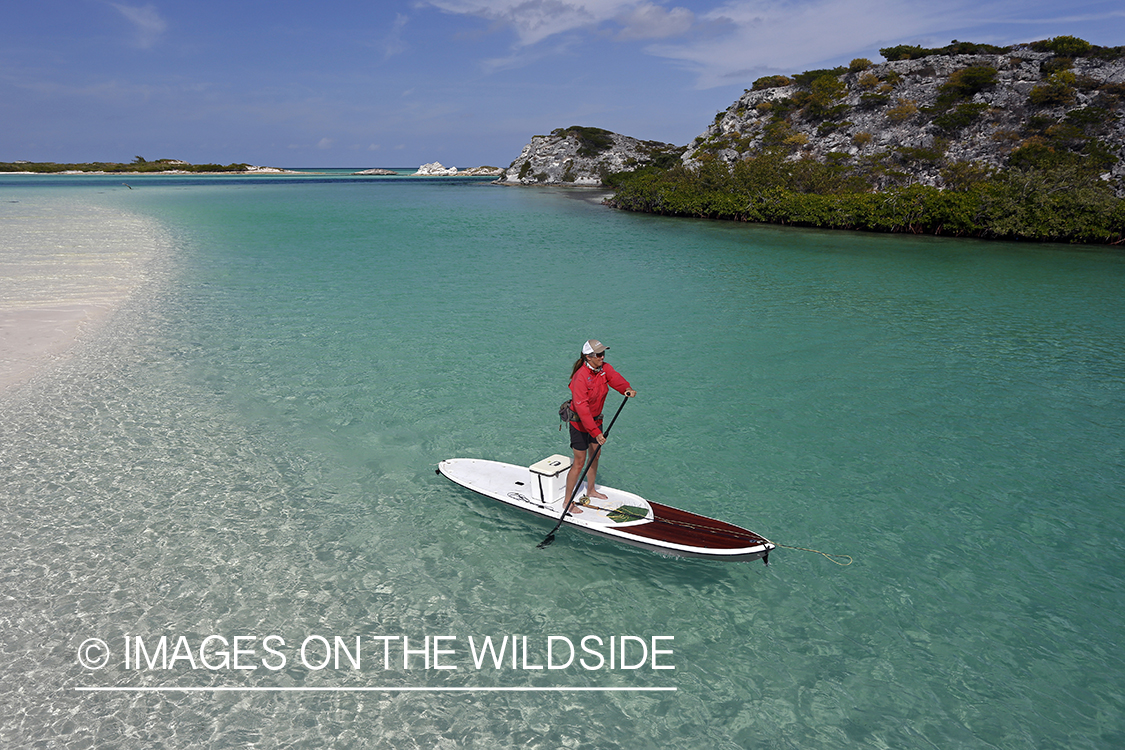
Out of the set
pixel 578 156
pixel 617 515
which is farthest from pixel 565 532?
pixel 578 156

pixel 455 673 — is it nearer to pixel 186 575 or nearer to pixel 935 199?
pixel 186 575

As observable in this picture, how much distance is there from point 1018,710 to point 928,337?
1633 centimetres

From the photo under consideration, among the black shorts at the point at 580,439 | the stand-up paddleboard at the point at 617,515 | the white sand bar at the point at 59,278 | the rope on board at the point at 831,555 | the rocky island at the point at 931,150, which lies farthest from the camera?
the rocky island at the point at 931,150

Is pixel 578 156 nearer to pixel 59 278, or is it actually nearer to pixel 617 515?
pixel 59 278

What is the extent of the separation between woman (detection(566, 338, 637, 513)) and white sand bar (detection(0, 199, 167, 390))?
14512 millimetres

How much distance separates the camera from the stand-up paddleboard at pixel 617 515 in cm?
838

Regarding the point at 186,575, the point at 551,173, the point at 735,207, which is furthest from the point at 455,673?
the point at 551,173

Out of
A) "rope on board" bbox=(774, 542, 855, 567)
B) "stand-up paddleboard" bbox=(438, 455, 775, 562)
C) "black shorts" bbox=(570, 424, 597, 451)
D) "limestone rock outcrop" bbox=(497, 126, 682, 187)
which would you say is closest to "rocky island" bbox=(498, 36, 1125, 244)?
"rope on board" bbox=(774, 542, 855, 567)

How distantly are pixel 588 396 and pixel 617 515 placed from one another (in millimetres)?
1857

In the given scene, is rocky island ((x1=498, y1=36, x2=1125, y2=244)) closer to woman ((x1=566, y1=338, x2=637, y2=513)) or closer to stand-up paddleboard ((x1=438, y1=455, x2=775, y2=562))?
stand-up paddleboard ((x1=438, y1=455, x2=775, y2=562))

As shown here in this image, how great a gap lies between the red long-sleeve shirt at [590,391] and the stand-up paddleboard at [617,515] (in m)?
1.17

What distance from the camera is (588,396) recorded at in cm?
888

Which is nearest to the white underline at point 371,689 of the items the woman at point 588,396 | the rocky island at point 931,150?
the woman at point 588,396

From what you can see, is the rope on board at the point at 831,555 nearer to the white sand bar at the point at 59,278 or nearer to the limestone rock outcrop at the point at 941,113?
the white sand bar at the point at 59,278
